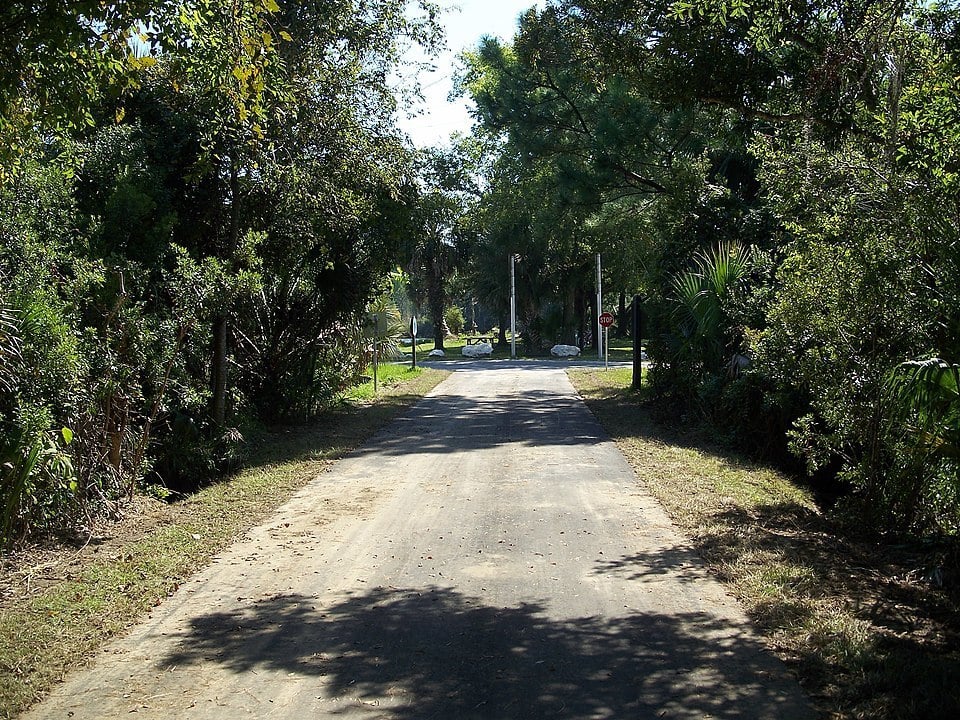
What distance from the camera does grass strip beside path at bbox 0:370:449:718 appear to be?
541 centimetres

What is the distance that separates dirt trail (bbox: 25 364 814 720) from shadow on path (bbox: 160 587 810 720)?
15 mm

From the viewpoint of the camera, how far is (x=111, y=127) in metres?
11.6

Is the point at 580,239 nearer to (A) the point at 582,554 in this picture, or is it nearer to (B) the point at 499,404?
(B) the point at 499,404

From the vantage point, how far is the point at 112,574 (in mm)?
7203

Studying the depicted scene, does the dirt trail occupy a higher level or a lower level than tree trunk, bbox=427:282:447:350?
lower

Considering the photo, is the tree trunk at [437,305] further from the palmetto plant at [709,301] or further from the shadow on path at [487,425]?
the palmetto plant at [709,301]

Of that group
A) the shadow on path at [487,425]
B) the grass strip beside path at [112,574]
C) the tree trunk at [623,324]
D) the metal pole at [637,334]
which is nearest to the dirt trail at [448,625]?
the grass strip beside path at [112,574]

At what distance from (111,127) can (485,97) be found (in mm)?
15283

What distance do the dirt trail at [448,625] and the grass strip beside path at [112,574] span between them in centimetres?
20

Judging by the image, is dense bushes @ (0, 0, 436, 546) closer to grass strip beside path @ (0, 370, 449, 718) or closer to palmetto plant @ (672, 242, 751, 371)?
grass strip beside path @ (0, 370, 449, 718)

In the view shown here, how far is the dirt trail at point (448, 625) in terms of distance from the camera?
4828mm

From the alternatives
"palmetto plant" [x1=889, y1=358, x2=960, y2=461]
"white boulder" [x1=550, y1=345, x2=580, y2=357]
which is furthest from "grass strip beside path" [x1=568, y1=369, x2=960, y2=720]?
"white boulder" [x1=550, y1=345, x2=580, y2=357]

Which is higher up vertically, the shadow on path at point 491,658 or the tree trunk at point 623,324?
the tree trunk at point 623,324

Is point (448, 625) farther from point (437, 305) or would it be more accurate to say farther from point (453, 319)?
point (453, 319)
